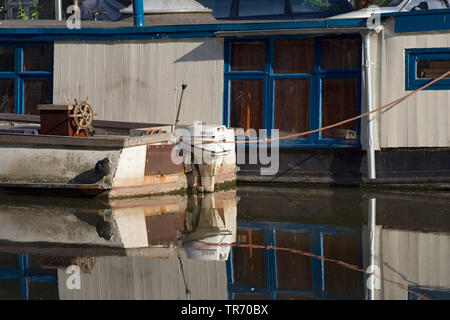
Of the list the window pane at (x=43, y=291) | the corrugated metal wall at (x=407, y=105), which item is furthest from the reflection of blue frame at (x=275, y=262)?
the corrugated metal wall at (x=407, y=105)

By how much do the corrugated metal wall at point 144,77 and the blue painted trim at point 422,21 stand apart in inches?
127

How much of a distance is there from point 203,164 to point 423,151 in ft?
12.3

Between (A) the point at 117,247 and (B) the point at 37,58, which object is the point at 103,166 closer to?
(A) the point at 117,247

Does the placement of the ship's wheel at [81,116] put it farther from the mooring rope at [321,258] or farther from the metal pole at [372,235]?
the metal pole at [372,235]

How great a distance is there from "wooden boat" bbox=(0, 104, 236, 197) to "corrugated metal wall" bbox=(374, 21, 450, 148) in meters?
3.76

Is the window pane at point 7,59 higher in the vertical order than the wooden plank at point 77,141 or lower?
higher

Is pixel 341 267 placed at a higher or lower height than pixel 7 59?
lower

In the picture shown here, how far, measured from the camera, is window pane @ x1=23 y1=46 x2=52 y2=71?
16.3 meters

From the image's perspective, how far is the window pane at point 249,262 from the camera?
7555 millimetres

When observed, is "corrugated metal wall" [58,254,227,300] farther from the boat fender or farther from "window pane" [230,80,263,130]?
"window pane" [230,80,263,130]

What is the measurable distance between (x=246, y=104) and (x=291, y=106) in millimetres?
839

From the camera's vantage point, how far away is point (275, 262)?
827cm

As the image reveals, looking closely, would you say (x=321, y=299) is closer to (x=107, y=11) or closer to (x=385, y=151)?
(x=385, y=151)

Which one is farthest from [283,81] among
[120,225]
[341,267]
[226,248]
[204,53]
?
[341,267]
